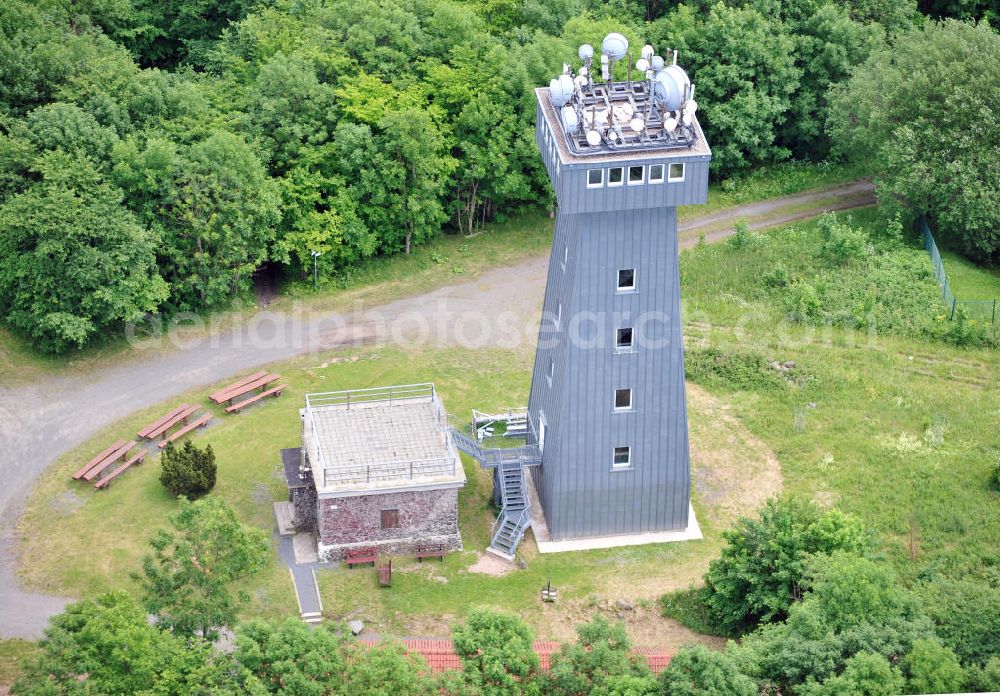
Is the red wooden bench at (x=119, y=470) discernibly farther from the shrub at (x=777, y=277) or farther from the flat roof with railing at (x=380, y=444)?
the shrub at (x=777, y=277)

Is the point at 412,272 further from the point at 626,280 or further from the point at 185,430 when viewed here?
the point at 626,280

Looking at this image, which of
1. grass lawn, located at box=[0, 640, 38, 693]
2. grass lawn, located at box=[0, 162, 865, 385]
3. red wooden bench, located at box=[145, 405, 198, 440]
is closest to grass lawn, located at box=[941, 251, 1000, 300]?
grass lawn, located at box=[0, 162, 865, 385]

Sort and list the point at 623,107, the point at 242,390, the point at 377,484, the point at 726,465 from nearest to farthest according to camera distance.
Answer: the point at 623,107 → the point at 377,484 → the point at 726,465 → the point at 242,390

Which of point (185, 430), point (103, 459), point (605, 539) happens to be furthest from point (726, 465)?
point (103, 459)

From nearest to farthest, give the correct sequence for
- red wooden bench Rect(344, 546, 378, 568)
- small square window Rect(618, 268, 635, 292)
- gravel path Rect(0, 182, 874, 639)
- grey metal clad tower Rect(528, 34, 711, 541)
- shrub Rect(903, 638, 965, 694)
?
shrub Rect(903, 638, 965, 694), grey metal clad tower Rect(528, 34, 711, 541), small square window Rect(618, 268, 635, 292), red wooden bench Rect(344, 546, 378, 568), gravel path Rect(0, 182, 874, 639)

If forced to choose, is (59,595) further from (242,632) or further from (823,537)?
(823,537)

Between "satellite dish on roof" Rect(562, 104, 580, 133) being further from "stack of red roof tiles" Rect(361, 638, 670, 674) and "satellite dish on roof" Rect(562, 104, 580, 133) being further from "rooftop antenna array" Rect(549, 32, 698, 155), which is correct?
"stack of red roof tiles" Rect(361, 638, 670, 674)
